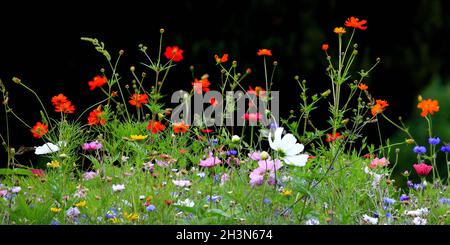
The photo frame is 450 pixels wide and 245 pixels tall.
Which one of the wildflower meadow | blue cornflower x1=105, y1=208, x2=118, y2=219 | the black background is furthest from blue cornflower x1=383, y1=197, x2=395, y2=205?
the black background

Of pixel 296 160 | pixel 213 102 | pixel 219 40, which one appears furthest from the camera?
pixel 219 40

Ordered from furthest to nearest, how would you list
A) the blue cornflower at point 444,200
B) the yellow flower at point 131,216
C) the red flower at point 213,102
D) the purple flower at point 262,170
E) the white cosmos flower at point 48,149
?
1. the red flower at point 213,102
2. the white cosmos flower at point 48,149
3. the blue cornflower at point 444,200
4. the purple flower at point 262,170
5. the yellow flower at point 131,216

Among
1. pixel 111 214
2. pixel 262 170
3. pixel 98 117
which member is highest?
pixel 98 117

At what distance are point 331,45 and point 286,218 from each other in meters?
2.81

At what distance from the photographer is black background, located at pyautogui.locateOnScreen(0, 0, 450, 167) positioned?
16.4 ft

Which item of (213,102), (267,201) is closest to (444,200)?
(267,201)

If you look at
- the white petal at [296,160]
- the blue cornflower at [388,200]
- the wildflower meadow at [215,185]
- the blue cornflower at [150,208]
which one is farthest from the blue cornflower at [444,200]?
the blue cornflower at [150,208]

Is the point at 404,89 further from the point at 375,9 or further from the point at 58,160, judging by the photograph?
the point at 58,160

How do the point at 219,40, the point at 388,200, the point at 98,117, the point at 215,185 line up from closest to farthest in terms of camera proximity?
1. the point at 388,200
2. the point at 215,185
3. the point at 98,117
4. the point at 219,40

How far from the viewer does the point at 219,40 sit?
506 centimetres

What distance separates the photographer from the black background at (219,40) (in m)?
5.01

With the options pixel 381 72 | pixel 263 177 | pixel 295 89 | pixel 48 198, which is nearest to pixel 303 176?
pixel 263 177

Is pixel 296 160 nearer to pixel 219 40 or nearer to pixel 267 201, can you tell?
pixel 267 201

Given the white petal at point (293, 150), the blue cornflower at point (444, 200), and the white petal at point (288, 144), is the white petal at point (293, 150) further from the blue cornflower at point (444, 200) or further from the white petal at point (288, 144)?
the blue cornflower at point (444, 200)
